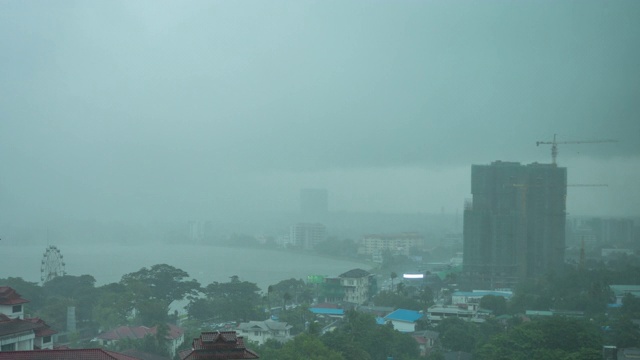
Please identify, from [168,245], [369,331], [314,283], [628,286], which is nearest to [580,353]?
[369,331]

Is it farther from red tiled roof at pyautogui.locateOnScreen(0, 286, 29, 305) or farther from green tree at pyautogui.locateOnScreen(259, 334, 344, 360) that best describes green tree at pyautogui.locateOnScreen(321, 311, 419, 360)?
red tiled roof at pyautogui.locateOnScreen(0, 286, 29, 305)

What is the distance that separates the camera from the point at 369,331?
7848 millimetres

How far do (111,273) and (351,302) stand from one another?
30.7ft

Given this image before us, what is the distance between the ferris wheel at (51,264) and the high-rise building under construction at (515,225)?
33.5 ft

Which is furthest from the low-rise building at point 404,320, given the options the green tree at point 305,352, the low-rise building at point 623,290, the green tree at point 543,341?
the low-rise building at point 623,290

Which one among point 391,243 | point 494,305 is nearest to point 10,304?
point 494,305

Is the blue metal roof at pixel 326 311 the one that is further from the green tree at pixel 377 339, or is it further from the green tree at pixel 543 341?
the green tree at pixel 543 341

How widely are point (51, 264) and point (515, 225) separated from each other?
1165cm

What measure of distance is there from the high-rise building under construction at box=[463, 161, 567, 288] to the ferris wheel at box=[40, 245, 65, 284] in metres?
10.2

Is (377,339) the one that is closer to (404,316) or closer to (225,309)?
(404,316)

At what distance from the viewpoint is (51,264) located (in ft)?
47.0

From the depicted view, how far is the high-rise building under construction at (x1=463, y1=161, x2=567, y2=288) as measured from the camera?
1747 centimetres

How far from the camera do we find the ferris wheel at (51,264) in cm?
1417

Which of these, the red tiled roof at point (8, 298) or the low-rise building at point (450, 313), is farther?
the low-rise building at point (450, 313)
